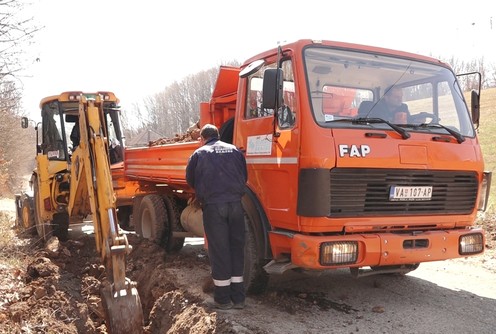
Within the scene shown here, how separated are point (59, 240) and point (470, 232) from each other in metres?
7.08

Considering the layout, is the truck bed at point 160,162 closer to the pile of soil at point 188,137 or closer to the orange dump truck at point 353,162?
the pile of soil at point 188,137

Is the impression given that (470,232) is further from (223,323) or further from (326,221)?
(223,323)

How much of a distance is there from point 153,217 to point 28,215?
13.6 ft

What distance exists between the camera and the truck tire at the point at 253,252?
479 cm

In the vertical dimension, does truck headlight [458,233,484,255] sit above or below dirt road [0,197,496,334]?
above

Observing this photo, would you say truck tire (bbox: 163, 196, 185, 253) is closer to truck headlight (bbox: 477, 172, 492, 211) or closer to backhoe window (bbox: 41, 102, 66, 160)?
backhoe window (bbox: 41, 102, 66, 160)

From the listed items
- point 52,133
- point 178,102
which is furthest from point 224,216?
point 178,102

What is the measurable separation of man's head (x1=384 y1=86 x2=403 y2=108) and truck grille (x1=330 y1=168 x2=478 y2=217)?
765mm

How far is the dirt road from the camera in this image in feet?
14.1

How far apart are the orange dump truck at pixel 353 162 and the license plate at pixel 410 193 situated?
11 mm

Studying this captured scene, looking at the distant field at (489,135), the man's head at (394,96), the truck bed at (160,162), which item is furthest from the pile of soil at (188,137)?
the distant field at (489,135)

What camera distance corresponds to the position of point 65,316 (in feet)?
16.3

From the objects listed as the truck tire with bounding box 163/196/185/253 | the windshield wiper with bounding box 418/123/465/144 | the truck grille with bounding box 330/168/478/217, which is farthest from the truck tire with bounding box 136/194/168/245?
the windshield wiper with bounding box 418/123/465/144

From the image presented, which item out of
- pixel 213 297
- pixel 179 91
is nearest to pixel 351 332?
pixel 213 297
